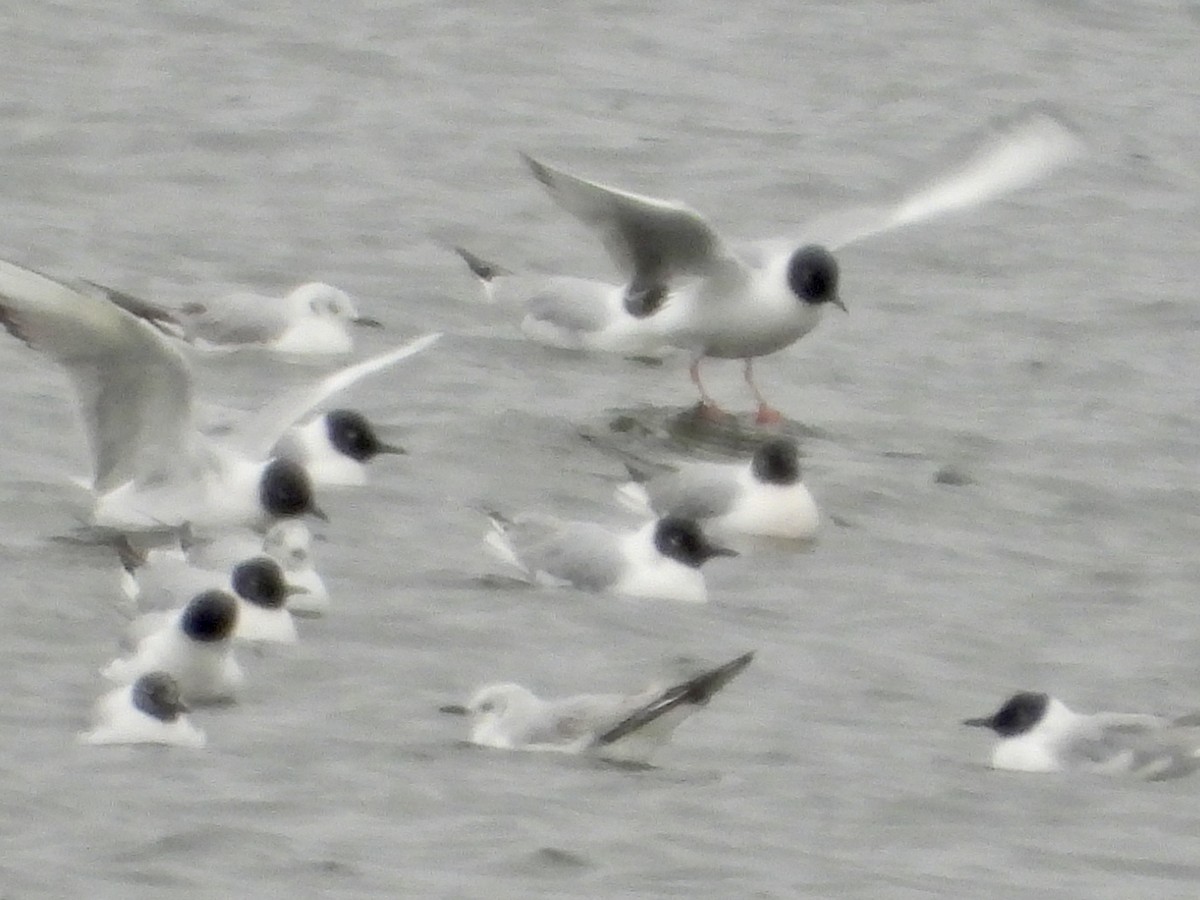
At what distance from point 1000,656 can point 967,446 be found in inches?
163

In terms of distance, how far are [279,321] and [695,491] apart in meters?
3.54

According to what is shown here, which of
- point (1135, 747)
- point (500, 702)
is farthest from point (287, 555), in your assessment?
point (1135, 747)

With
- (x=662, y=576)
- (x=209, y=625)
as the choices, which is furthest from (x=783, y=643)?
(x=209, y=625)

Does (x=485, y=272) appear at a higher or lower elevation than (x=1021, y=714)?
higher

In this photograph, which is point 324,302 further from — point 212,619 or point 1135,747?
point 1135,747

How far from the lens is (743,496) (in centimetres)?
1638

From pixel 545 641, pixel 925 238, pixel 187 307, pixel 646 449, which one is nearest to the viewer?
pixel 545 641

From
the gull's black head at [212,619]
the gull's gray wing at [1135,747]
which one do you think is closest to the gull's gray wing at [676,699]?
the gull's gray wing at [1135,747]

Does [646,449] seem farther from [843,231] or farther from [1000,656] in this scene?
[1000,656]

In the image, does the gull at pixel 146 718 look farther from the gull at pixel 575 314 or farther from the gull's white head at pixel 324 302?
the gull's white head at pixel 324 302

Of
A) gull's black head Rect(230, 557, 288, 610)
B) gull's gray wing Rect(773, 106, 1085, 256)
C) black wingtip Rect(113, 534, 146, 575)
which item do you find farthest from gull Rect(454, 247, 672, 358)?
gull's black head Rect(230, 557, 288, 610)

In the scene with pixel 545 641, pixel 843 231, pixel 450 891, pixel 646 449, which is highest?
pixel 843 231

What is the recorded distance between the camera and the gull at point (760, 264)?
18156 mm

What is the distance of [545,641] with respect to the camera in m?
14.2
